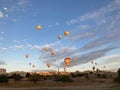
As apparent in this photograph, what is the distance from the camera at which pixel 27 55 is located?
103812 mm

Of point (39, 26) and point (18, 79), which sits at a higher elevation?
point (39, 26)

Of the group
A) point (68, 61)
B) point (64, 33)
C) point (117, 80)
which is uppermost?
point (64, 33)

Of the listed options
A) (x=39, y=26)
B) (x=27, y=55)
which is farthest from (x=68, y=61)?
(x=27, y=55)

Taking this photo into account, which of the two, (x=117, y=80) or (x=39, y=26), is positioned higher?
(x=39, y=26)

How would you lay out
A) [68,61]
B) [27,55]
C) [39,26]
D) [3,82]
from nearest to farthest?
[39,26] → [68,61] → [27,55] → [3,82]

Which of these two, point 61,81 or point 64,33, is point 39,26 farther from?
point 61,81

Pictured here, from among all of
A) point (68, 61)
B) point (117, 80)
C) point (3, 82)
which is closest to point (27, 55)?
point (3, 82)

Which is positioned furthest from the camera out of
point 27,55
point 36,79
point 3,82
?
point 36,79

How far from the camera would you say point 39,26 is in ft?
235

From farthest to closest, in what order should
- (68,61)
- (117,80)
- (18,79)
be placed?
(18,79)
(117,80)
(68,61)

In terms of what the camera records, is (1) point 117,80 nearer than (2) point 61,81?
Yes

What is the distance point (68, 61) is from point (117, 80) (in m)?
20.2

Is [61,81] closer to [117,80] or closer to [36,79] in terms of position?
[36,79]

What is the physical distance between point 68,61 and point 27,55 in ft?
93.4
